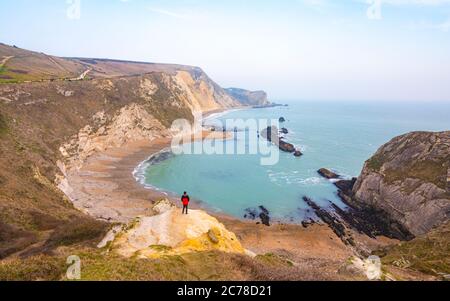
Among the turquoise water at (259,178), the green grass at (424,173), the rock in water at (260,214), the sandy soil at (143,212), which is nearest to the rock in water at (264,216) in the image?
the rock in water at (260,214)

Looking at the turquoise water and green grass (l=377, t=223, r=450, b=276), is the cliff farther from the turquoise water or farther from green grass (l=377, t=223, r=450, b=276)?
green grass (l=377, t=223, r=450, b=276)

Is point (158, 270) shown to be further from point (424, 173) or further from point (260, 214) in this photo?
point (424, 173)

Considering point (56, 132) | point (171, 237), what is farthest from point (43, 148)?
point (171, 237)

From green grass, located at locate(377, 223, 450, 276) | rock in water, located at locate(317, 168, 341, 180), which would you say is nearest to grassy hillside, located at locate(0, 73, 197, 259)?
green grass, located at locate(377, 223, 450, 276)

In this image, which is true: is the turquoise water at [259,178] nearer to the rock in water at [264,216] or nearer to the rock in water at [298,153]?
the rock in water at [264,216]
